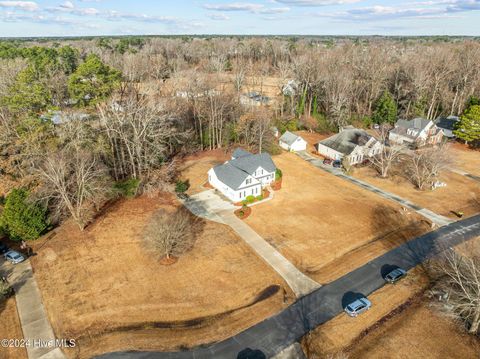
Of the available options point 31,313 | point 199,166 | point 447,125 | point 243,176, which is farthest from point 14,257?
point 447,125

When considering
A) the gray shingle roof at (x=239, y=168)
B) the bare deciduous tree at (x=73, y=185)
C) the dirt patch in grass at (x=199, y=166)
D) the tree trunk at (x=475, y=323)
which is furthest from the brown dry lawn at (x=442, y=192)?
the bare deciduous tree at (x=73, y=185)

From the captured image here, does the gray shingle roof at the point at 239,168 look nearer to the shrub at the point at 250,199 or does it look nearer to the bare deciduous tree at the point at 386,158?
the shrub at the point at 250,199

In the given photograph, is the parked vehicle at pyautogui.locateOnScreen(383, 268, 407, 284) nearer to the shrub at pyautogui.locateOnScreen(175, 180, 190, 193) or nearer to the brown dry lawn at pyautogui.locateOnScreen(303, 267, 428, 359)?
the brown dry lawn at pyautogui.locateOnScreen(303, 267, 428, 359)

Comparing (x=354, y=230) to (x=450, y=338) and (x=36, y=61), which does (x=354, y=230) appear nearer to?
(x=450, y=338)

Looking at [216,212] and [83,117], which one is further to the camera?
[83,117]

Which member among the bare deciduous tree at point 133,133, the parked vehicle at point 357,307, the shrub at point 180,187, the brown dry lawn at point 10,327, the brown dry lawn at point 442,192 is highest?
the bare deciduous tree at point 133,133

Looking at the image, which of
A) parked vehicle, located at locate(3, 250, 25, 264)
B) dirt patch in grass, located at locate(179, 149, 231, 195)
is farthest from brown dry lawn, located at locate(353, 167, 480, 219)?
parked vehicle, located at locate(3, 250, 25, 264)

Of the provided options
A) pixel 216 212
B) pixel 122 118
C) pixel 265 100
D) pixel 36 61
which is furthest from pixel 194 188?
pixel 36 61
